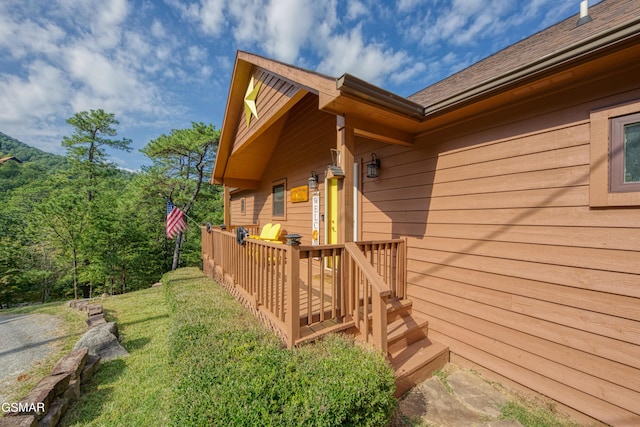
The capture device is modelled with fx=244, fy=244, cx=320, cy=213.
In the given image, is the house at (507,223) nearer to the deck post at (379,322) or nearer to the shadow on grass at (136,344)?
the deck post at (379,322)

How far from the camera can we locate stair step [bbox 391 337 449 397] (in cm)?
247

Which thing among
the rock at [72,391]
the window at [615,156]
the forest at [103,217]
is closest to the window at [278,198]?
the rock at [72,391]

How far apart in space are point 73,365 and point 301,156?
5.14 meters

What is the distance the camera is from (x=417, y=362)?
268 cm

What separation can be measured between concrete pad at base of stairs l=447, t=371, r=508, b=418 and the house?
18 cm

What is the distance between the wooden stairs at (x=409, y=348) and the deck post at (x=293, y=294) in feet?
3.60

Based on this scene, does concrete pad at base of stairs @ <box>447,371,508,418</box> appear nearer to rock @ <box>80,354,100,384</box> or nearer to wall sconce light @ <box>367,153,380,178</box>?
wall sconce light @ <box>367,153,380,178</box>

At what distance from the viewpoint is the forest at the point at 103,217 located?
12398 millimetres

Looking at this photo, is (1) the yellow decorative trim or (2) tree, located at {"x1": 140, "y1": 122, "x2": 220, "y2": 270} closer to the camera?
(1) the yellow decorative trim

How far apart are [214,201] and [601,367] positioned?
1721 cm

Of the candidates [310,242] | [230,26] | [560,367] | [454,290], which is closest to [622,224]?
[560,367]

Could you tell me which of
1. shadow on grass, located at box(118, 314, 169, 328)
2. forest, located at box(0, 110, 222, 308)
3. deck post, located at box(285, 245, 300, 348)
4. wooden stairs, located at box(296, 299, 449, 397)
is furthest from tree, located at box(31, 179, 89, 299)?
wooden stairs, located at box(296, 299, 449, 397)

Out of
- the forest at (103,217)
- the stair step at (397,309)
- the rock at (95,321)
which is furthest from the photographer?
the forest at (103,217)

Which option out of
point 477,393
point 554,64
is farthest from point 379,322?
point 554,64
